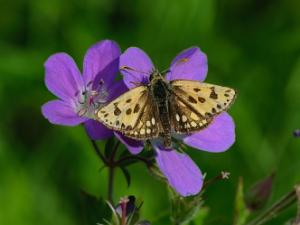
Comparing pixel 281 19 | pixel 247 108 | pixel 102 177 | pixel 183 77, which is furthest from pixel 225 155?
pixel 183 77

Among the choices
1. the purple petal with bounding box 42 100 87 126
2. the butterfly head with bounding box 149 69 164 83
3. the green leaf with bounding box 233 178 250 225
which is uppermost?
the butterfly head with bounding box 149 69 164 83

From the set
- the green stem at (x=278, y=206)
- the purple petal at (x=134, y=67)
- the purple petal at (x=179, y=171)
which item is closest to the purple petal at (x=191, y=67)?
the purple petal at (x=134, y=67)

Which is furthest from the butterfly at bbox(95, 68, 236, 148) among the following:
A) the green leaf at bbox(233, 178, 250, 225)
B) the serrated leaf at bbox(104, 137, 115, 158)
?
the green leaf at bbox(233, 178, 250, 225)

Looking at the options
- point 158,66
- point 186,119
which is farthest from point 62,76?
point 158,66

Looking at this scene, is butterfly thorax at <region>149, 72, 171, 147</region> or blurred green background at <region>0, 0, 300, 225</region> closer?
butterfly thorax at <region>149, 72, 171, 147</region>

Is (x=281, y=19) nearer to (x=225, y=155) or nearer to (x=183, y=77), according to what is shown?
(x=225, y=155)

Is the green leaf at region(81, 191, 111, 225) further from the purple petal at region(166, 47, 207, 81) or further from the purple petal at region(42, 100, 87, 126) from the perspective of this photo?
the purple petal at region(166, 47, 207, 81)

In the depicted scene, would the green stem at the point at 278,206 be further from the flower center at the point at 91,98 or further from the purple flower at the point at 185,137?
the flower center at the point at 91,98
